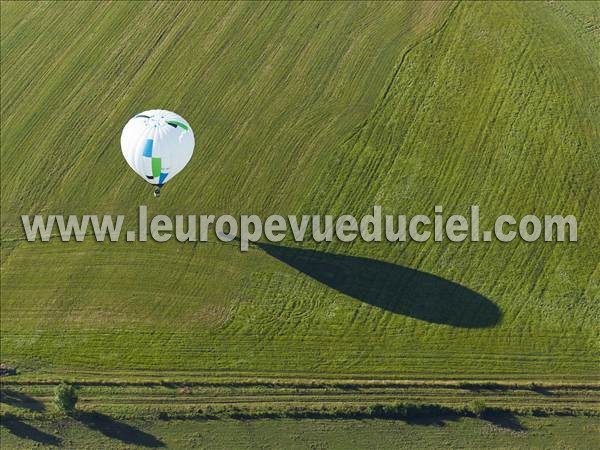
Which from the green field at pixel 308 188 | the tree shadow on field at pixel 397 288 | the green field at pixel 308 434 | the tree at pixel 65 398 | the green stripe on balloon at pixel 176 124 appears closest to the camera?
the tree at pixel 65 398

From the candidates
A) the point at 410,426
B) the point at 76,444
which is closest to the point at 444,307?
the point at 410,426

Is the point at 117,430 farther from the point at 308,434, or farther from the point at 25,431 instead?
the point at 308,434

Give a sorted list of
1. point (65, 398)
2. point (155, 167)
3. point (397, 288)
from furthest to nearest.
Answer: point (397, 288) → point (155, 167) → point (65, 398)

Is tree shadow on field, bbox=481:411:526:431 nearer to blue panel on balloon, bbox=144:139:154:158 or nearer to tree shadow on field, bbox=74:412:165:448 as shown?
tree shadow on field, bbox=74:412:165:448

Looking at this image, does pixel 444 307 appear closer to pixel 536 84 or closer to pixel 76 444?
pixel 536 84

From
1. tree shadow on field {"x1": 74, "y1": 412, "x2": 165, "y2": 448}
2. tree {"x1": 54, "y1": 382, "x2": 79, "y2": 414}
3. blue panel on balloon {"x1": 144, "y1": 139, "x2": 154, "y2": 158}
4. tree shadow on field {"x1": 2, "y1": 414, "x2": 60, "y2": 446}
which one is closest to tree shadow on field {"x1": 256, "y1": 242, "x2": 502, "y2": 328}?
blue panel on balloon {"x1": 144, "y1": 139, "x2": 154, "y2": 158}

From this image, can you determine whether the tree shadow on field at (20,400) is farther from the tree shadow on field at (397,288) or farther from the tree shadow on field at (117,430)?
the tree shadow on field at (397,288)

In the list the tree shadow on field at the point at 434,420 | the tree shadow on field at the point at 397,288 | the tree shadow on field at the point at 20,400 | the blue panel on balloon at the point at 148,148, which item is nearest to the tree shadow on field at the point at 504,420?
the tree shadow on field at the point at 434,420

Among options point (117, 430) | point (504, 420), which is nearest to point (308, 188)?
point (504, 420)
